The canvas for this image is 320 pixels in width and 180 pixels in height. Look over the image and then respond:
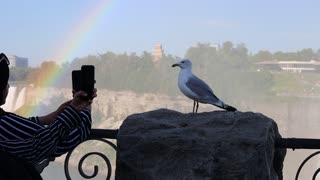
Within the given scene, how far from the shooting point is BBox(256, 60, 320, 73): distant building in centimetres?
5225

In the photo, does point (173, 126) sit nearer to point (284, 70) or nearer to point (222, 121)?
point (222, 121)

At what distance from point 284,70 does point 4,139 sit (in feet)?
176

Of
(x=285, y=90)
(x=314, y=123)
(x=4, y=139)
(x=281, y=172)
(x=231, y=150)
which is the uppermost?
(x=4, y=139)

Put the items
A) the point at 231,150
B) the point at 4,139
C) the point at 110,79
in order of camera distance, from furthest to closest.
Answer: the point at 110,79 → the point at 231,150 → the point at 4,139

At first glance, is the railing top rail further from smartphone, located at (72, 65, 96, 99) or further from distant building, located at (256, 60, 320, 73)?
distant building, located at (256, 60, 320, 73)

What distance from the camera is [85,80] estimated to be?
1438 mm

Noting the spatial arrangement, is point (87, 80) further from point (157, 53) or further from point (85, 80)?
point (157, 53)

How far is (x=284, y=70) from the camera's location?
53.2 meters

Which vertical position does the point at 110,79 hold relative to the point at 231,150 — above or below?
below

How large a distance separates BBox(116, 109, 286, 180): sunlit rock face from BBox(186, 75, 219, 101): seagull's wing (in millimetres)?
1521

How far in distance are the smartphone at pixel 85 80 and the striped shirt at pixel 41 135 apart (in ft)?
0.21

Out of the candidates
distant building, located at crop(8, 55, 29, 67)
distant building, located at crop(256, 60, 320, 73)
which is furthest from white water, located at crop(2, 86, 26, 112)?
distant building, located at crop(256, 60, 320, 73)

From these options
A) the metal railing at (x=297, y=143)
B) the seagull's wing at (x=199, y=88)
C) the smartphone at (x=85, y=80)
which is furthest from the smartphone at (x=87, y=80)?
the seagull's wing at (x=199, y=88)

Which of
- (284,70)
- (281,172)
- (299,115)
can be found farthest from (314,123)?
(281,172)
